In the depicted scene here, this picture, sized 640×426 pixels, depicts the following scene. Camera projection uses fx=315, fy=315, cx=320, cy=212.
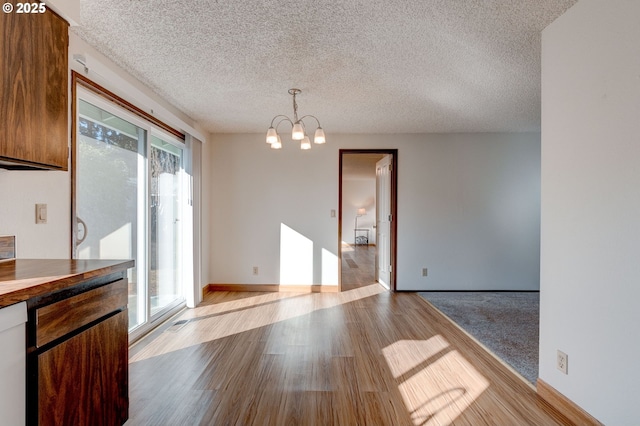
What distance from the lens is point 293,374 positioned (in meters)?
2.27

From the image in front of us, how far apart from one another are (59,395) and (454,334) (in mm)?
2960

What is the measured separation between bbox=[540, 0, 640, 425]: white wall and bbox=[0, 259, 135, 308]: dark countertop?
2.37m

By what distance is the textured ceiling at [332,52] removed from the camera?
183cm

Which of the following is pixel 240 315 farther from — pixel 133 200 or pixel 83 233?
pixel 83 233

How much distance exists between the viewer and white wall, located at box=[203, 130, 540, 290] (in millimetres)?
4684

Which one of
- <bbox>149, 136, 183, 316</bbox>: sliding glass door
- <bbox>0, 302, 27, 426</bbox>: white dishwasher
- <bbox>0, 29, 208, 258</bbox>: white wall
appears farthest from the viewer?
<bbox>149, 136, 183, 316</bbox>: sliding glass door

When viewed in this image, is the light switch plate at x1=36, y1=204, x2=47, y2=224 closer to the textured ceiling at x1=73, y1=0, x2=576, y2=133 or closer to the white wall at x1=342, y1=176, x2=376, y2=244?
the textured ceiling at x1=73, y1=0, x2=576, y2=133

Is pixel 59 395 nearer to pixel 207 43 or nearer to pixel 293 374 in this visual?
pixel 293 374

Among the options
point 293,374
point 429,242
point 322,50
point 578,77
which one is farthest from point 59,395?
point 429,242

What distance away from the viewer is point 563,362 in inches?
71.9

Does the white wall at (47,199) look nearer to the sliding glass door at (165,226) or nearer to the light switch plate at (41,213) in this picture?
the light switch plate at (41,213)

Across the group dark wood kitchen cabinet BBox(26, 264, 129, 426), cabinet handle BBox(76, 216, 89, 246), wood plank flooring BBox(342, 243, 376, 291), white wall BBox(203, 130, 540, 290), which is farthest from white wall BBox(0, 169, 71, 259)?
wood plank flooring BBox(342, 243, 376, 291)

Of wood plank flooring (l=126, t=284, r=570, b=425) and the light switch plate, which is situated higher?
the light switch plate

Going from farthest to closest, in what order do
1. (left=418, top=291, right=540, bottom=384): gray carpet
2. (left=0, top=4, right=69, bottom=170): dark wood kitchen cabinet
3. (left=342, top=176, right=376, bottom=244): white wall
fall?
1. (left=342, top=176, right=376, bottom=244): white wall
2. (left=418, top=291, right=540, bottom=384): gray carpet
3. (left=0, top=4, right=69, bottom=170): dark wood kitchen cabinet
